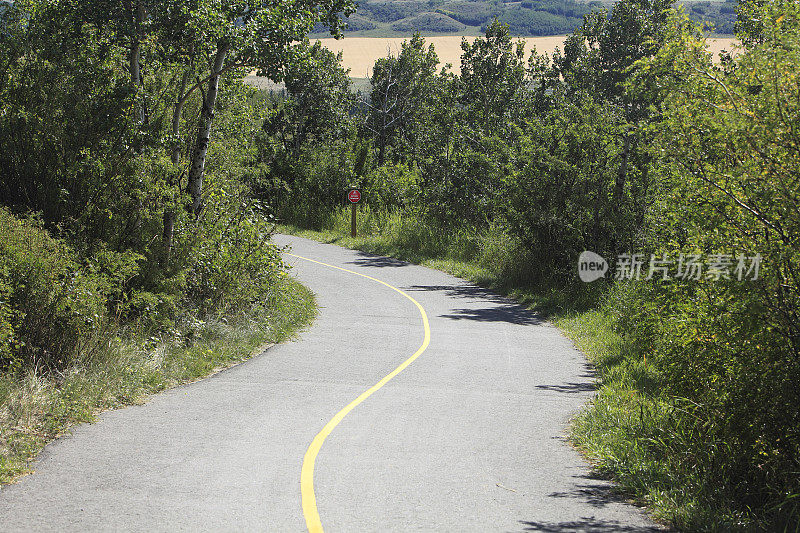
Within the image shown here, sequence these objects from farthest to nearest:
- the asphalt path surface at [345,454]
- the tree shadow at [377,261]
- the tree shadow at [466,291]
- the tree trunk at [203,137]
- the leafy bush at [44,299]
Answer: the tree shadow at [377,261] → the tree shadow at [466,291] → the tree trunk at [203,137] → the leafy bush at [44,299] → the asphalt path surface at [345,454]

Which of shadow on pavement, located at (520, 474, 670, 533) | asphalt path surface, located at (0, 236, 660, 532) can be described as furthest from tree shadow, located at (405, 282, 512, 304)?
shadow on pavement, located at (520, 474, 670, 533)

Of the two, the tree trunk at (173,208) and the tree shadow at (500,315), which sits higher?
the tree trunk at (173,208)

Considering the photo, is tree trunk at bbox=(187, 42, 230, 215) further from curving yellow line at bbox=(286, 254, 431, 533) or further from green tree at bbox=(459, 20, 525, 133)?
green tree at bbox=(459, 20, 525, 133)

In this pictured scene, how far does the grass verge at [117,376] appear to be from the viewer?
785cm

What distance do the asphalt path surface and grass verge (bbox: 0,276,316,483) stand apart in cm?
25

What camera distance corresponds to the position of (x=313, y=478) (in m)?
6.95

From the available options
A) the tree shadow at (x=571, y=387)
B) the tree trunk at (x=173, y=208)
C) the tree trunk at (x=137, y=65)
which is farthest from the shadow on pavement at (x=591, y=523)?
the tree trunk at (x=137, y=65)

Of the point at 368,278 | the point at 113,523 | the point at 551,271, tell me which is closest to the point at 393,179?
the point at 368,278

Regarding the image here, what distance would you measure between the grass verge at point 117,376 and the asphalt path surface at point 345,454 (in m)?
0.25

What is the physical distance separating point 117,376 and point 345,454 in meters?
3.80

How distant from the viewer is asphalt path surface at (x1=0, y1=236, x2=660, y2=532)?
6.06m

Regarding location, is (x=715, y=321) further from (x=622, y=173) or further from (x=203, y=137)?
(x=622, y=173)

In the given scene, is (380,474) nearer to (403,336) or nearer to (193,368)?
(193,368)

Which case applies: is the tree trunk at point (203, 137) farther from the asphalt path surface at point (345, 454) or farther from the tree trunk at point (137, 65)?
the asphalt path surface at point (345, 454)
